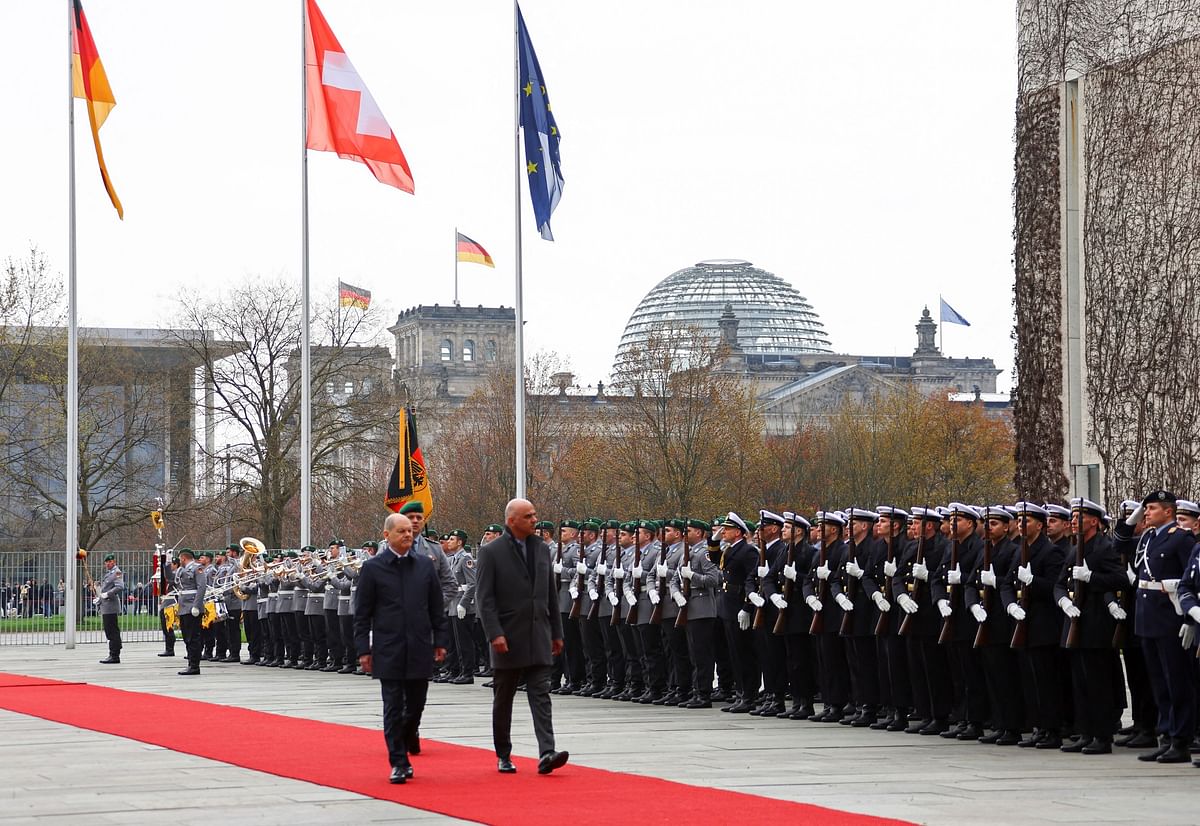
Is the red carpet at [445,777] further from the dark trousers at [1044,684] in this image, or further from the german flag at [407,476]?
the german flag at [407,476]

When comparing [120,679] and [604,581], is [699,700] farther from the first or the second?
[120,679]

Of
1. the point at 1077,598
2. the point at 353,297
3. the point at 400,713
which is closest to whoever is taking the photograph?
the point at 400,713

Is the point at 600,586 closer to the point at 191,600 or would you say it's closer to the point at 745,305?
the point at 191,600

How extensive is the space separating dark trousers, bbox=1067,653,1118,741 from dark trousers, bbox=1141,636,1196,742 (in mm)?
644

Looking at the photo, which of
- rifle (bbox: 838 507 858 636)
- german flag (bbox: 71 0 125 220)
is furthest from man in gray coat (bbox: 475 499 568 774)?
german flag (bbox: 71 0 125 220)

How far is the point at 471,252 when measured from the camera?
46.1 m

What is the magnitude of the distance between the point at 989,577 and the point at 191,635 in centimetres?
1663

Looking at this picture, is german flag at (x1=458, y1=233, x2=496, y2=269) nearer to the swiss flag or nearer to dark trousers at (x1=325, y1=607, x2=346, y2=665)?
the swiss flag

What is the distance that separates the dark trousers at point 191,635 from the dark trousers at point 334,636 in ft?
7.00

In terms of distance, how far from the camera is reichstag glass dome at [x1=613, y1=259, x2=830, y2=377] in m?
148

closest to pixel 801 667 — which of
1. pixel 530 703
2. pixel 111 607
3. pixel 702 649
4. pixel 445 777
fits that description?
pixel 702 649

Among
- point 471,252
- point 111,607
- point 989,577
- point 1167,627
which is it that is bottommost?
point 111,607

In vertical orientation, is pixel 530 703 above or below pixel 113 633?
above

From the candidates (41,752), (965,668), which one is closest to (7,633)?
(41,752)
